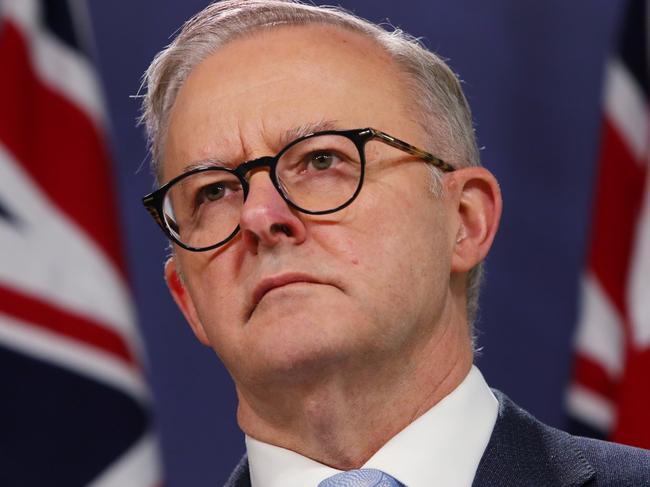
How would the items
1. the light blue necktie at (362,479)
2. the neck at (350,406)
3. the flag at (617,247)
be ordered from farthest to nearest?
the flag at (617,247) < the neck at (350,406) < the light blue necktie at (362,479)

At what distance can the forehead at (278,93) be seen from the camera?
1469 mm

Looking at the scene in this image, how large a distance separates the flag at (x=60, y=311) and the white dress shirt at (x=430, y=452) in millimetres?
1028

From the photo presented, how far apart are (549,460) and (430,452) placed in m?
0.15

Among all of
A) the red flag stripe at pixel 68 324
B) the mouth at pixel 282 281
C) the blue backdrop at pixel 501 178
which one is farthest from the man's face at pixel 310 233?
the blue backdrop at pixel 501 178

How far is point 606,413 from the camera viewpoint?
264 cm

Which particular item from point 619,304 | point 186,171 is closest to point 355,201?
point 186,171

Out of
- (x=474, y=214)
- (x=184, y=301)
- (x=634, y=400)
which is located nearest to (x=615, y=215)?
(x=634, y=400)

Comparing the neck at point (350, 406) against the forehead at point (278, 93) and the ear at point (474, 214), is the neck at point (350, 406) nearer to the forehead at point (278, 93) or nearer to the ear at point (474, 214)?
the ear at point (474, 214)

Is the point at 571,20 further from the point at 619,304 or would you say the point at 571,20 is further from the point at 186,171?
the point at 186,171

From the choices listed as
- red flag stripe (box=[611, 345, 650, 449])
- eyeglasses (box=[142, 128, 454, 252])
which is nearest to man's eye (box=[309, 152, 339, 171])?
eyeglasses (box=[142, 128, 454, 252])

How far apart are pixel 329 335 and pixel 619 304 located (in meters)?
1.42

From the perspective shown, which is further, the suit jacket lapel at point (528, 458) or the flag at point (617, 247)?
the flag at point (617, 247)

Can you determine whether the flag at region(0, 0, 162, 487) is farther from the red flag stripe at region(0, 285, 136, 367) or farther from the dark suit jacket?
the dark suit jacket

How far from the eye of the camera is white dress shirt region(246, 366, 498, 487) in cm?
140
